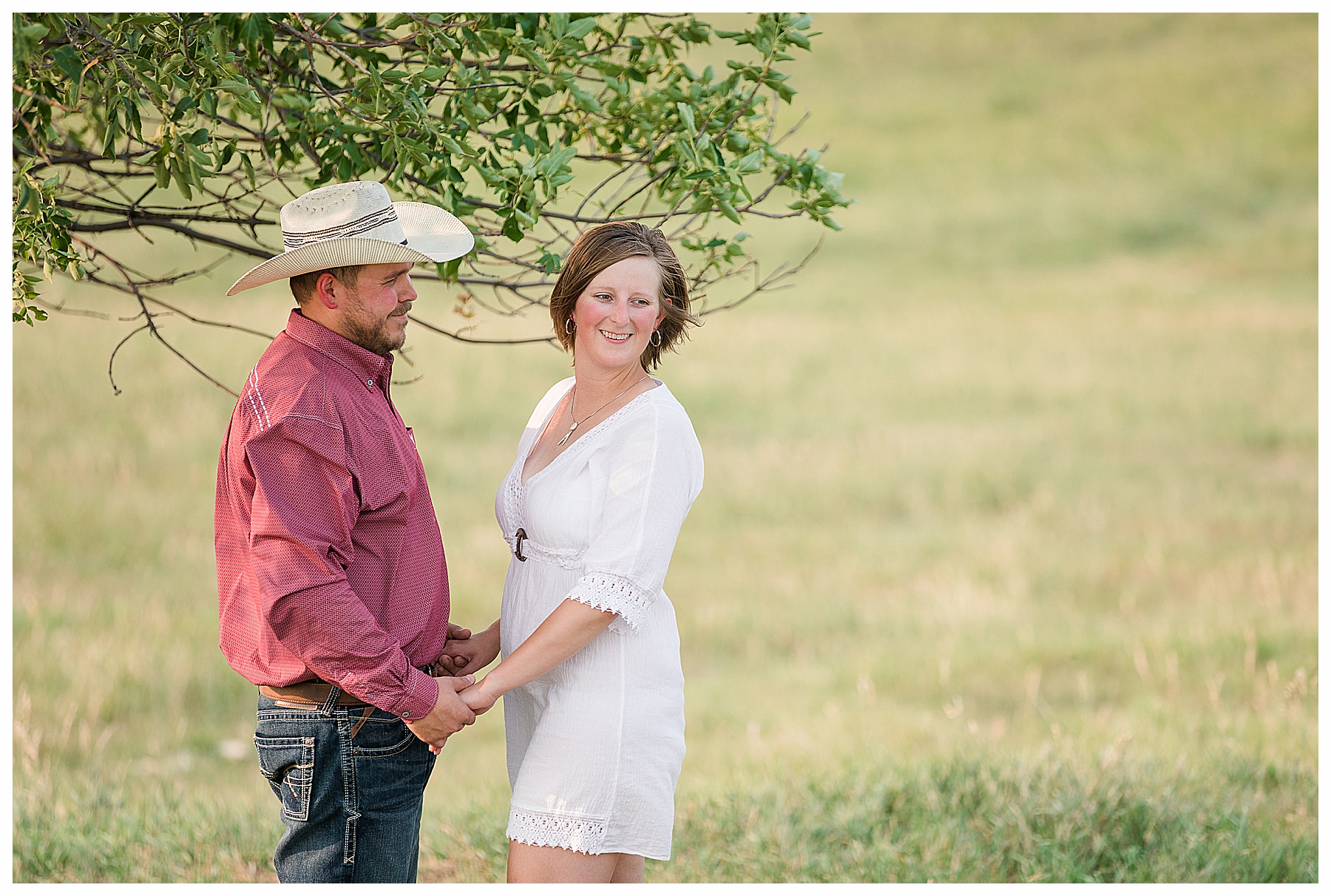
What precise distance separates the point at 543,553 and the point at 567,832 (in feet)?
2.58

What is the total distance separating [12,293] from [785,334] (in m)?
18.0

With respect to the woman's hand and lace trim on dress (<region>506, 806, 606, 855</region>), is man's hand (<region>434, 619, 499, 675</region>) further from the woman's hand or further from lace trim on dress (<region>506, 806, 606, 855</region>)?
lace trim on dress (<region>506, 806, 606, 855</region>)

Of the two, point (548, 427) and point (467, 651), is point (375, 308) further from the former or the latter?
point (467, 651)

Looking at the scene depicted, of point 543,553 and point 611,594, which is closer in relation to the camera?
point 611,594

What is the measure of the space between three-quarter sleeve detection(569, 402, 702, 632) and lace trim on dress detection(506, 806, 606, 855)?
56cm

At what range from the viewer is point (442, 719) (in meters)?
3.21

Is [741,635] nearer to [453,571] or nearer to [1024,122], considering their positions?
[453,571]

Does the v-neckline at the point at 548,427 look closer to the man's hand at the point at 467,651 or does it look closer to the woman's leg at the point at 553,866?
the man's hand at the point at 467,651

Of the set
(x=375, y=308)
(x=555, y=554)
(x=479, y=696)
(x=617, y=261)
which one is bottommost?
(x=479, y=696)

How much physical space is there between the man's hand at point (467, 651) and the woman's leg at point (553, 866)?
1.74 ft

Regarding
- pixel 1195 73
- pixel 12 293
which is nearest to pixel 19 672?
pixel 12 293

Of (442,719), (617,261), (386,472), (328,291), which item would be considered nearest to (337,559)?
(386,472)

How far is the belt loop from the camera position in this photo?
318cm

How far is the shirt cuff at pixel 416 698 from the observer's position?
122 inches
